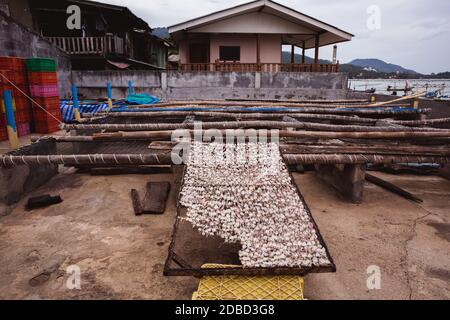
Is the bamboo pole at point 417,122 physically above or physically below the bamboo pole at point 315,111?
below

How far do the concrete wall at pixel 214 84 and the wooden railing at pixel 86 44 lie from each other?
3.81m

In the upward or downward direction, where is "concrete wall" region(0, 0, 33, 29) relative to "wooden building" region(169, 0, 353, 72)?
upward

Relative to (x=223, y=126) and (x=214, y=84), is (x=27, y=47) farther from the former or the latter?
(x=223, y=126)

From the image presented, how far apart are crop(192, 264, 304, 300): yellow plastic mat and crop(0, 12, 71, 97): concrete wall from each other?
1286cm

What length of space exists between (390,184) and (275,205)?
11.8 ft

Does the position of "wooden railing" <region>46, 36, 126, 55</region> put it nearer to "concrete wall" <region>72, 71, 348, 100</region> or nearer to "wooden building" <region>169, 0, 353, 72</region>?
"concrete wall" <region>72, 71, 348, 100</region>

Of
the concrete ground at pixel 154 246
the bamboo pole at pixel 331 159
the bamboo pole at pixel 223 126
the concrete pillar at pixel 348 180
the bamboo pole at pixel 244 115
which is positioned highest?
the bamboo pole at pixel 244 115

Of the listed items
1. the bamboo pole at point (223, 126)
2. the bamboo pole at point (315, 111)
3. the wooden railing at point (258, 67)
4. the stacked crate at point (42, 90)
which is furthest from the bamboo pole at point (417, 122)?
the stacked crate at point (42, 90)

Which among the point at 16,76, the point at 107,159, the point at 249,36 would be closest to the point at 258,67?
the point at 249,36

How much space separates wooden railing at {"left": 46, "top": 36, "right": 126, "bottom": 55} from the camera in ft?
62.5

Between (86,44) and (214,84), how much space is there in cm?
960

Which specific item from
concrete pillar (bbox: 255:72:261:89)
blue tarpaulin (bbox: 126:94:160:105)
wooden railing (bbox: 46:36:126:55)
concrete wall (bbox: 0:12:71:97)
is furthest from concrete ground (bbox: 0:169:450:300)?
wooden railing (bbox: 46:36:126:55)

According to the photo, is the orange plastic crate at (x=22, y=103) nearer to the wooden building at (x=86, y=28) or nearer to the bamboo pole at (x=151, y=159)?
the bamboo pole at (x=151, y=159)

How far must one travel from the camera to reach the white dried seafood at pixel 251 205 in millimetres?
3020
